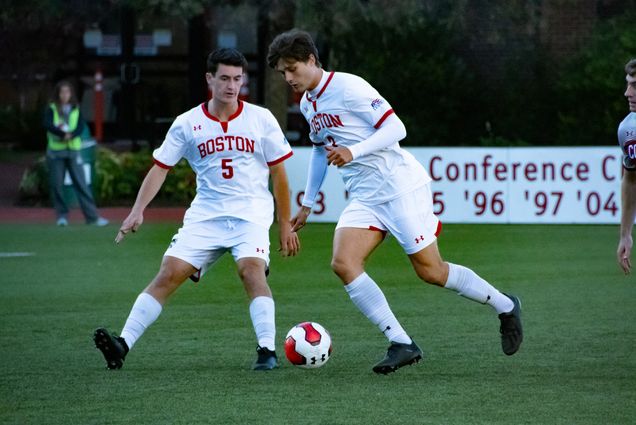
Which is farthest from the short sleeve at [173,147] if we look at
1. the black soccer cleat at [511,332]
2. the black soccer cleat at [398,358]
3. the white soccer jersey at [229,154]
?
the black soccer cleat at [511,332]

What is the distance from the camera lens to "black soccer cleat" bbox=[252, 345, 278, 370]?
8.30 m

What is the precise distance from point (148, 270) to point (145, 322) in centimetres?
599

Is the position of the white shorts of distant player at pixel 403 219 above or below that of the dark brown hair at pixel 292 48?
below

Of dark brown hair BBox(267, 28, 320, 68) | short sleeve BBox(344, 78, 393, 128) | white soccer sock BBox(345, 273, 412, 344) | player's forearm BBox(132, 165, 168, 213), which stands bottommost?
white soccer sock BBox(345, 273, 412, 344)

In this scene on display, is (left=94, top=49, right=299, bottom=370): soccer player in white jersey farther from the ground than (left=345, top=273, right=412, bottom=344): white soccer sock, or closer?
farther from the ground

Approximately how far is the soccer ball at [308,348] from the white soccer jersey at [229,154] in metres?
0.76

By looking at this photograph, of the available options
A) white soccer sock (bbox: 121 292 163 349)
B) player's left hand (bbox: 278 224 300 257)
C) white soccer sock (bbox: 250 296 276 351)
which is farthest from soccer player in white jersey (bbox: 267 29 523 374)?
white soccer sock (bbox: 121 292 163 349)

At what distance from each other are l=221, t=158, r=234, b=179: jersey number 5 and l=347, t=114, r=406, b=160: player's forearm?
0.92 meters

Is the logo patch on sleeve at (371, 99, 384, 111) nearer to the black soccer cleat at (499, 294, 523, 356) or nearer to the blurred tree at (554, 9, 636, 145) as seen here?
the black soccer cleat at (499, 294, 523, 356)

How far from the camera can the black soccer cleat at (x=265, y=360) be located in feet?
27.2

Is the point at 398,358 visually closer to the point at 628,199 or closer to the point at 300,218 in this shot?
the point at 300,218

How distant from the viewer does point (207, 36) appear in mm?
33000

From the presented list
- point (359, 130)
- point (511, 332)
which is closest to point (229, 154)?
point (359, 130)

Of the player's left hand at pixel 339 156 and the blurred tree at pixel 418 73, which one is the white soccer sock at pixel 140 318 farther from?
the blurred tree at pixel 418 73
